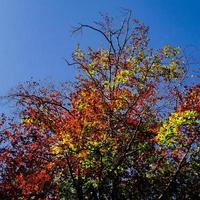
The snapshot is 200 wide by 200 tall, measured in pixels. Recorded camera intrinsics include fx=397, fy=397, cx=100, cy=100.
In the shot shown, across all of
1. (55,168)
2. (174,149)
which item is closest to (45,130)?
(55,168)

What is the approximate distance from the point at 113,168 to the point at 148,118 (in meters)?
4.16

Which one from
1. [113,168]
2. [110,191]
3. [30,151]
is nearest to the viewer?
[113,168]

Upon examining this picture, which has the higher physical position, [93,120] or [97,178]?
[93,120]

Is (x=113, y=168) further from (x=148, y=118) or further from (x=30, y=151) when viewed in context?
(x=30, y=151)

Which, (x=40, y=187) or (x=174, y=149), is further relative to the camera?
(x=40, y=187)

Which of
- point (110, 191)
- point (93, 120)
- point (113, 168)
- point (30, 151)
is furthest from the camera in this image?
point (30, 151)

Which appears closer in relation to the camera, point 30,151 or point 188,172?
point 188,172

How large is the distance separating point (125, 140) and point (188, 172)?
587 cm

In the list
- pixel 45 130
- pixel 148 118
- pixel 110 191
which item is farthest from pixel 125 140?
pixel 45 130

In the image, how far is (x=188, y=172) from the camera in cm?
2752

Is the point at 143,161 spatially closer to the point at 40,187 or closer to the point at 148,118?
the point at 148,118

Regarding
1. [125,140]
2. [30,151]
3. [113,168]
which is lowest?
[113,168]

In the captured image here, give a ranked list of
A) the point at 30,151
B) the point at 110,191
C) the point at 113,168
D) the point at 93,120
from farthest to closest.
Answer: the point at 30,151, the point at 110,191, the point at 93,120, the point at 113,168

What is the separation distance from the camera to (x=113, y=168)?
23.5 metres
